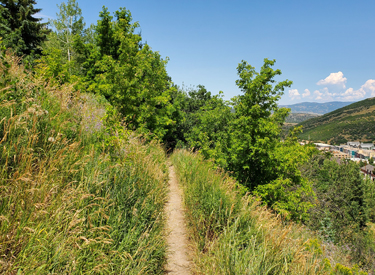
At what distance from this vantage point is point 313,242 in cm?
373

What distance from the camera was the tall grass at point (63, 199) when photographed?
1.90 m

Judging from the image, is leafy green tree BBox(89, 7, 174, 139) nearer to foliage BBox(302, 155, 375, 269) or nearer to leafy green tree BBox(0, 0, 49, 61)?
leafy green tree BBox(0, 0, 49, 61)

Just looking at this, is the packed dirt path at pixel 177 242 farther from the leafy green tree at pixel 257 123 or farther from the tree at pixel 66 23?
the tree at pixel 66 23

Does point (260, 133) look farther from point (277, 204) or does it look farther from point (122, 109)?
point (122, 109)

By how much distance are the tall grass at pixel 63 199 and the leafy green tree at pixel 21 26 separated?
94.0ft

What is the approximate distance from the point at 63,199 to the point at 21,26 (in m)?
34.2

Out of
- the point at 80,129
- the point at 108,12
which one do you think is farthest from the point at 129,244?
the point at 108,12

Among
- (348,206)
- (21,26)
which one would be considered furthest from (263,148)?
(348,206)

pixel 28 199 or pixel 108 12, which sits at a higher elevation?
pixel 108 12

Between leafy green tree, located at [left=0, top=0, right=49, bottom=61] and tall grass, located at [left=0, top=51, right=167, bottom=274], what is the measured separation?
94.0ft

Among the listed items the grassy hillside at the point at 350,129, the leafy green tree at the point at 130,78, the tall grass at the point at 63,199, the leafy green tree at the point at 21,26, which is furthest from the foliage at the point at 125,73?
the grassy hillside at the point at 350,129

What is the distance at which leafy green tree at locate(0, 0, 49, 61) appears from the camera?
24.8 m

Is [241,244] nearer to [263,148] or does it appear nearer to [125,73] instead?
[263,148]

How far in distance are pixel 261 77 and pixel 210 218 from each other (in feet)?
23.1
